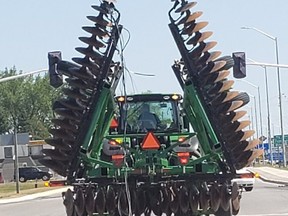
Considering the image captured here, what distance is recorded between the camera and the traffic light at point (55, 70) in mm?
13727

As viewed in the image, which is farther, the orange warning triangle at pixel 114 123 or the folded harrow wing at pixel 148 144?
the orange warning triangle at pixel 114 123

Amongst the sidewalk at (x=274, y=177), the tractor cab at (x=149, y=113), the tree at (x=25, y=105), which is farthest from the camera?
the tree at (x=25, y=105)

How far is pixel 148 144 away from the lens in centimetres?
1399

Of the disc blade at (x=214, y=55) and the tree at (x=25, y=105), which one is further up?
the tree at (x=25, y=105)

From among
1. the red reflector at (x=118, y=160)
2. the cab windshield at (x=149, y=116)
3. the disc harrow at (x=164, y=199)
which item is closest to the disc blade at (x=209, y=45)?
the disc harrow at (x=164, y=199)

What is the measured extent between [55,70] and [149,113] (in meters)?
2.69

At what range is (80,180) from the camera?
1373 centimetres

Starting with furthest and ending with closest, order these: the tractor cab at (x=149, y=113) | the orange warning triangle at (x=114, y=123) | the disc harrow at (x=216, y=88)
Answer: the tractor cab at (x=149, y=113) → the orange warning triangle at (x=114, y=123) → the disc harrow at (x=216, y=88)

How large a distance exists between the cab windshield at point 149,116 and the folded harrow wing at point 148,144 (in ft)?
3.97

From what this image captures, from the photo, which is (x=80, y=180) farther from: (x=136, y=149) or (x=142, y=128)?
(x=142, y=128)

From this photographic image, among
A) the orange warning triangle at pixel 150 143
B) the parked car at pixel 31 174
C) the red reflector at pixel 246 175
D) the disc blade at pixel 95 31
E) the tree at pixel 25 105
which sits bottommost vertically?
the parked car at pixel 31 174

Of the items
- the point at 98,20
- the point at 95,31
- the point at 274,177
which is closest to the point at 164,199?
the point at 95,31

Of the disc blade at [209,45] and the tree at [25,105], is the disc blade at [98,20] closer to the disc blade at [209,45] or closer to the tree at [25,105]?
the disc blade at [209,45]

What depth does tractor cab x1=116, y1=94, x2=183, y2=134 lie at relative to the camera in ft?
51.0
